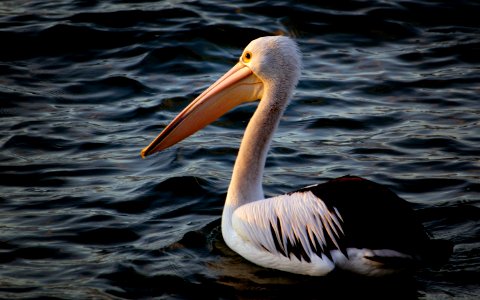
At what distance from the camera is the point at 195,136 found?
271 inches

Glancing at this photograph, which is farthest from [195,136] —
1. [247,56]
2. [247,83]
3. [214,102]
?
[247,56]

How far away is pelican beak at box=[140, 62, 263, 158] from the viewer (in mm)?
5336

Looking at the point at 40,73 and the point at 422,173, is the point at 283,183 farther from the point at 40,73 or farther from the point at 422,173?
the point at 40,73

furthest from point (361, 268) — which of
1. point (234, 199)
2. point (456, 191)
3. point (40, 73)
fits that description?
point (40, 73)

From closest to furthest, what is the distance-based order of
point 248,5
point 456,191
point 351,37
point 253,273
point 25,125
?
point 253,273 → point 456,191 → point 25,125 → point 351,37 → point 248,5

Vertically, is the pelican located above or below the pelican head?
below

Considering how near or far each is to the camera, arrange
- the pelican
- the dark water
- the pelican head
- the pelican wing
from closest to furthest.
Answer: the pelican
the pelican wing
the dark water
the pelican head

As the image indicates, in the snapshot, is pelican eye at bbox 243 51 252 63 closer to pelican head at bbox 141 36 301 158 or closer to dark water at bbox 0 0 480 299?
pelican head at bbox 141 36 301 158

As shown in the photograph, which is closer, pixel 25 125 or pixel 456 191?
pixel 456 191

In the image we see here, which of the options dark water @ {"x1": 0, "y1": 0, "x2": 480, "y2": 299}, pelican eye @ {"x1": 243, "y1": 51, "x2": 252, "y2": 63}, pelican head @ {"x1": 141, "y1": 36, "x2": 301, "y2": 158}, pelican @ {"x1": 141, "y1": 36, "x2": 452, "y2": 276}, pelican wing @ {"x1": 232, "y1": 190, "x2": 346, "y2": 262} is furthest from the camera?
pelican eye @ {"x1": 243, "y1": 51, "x2": 252, "y2": 63}

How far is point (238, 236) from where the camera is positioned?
4.95 metres

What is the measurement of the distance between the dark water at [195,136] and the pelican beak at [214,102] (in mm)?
518

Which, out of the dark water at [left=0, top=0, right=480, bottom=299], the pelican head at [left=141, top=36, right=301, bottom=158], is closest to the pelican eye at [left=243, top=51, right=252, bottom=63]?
the pelican head at [left=141, top=36, right=301, bottom=158]

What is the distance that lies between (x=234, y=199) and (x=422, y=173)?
1.66m
